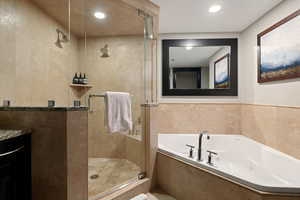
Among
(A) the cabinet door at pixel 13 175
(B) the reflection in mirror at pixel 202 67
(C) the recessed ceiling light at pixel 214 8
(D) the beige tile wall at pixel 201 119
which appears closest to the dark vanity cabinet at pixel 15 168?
(A) the cabinet door at pixel 13 175

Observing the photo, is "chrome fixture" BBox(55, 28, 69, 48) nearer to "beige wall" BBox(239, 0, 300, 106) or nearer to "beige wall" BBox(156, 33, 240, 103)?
"beige wall" BBox(156, 33, 240, 103)

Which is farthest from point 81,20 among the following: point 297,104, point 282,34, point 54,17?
point 297,104

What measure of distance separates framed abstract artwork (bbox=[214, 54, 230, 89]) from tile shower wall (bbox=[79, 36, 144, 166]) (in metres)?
1.41

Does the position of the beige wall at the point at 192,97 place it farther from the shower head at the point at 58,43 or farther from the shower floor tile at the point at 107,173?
the shower head at the point at 58,43

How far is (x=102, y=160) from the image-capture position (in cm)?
206

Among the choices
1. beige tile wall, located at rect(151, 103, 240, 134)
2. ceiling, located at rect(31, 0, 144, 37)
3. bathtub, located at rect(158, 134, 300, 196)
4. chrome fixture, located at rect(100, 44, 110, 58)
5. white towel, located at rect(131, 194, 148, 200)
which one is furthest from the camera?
beige tile wall, located at rect(151, 103, 240, 134)

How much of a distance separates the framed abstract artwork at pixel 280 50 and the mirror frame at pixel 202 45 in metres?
0.48

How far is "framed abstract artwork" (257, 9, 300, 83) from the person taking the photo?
157 centimetres

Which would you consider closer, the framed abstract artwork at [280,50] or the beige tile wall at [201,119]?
the framed abstract artwork at [280,50]

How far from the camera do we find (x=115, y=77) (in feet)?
7.09

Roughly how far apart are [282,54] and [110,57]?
88.6 inches

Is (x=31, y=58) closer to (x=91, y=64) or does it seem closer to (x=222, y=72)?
(x=91, y=64)

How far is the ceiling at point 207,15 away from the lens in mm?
1813

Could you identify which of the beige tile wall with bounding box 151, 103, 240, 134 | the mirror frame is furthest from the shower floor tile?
the mirror frame
